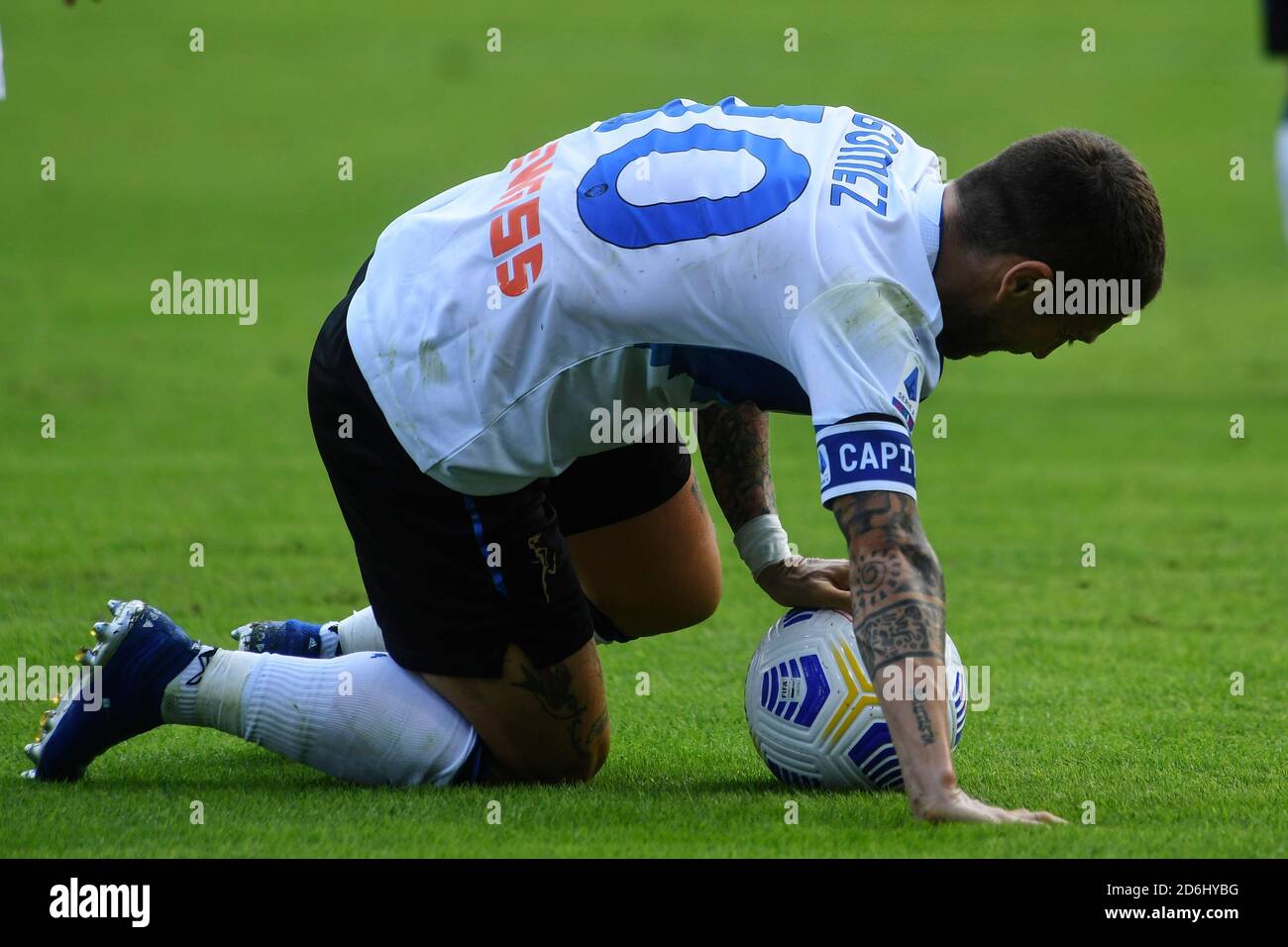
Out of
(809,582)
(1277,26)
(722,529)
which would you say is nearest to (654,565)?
(809,582)

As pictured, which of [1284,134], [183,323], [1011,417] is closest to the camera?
[1284,134]

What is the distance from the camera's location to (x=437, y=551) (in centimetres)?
482

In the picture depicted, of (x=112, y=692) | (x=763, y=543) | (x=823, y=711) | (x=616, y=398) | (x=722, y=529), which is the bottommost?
(x=823, y=711)

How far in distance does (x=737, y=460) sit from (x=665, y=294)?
1.23m

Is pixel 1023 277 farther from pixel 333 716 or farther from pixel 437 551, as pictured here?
pixel 333 716

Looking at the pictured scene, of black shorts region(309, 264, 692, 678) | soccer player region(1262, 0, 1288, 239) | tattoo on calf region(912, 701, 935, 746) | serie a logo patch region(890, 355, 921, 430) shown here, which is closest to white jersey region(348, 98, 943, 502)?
serie a logo patch region(890, 355, 921, 430)

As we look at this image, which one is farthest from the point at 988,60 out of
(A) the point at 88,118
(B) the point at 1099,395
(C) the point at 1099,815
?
(C) the point at 1099,815

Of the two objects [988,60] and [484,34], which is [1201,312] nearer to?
[988,60]

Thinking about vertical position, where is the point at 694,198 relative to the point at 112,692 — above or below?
above

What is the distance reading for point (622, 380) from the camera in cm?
446

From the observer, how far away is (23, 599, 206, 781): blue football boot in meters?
4.79

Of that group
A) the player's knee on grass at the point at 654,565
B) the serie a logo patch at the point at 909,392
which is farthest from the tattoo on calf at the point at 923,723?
the player's knee on grass at the point at 654,565

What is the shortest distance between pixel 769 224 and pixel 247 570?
4.29m

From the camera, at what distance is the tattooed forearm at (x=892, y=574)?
400 cm
